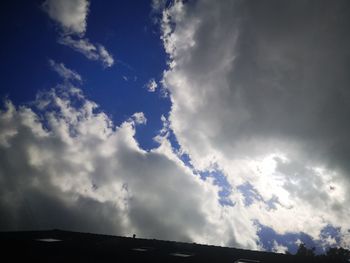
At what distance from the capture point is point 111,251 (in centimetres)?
1538

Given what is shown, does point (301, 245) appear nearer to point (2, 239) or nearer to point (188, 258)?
point (188, 258)

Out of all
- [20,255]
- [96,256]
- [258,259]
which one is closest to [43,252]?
[20,255]

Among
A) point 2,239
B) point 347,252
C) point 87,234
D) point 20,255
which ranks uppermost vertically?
point 347,252

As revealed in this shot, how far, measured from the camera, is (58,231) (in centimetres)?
2014

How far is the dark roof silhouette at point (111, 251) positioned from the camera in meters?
14.0

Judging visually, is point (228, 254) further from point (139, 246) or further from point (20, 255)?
point (20, 255)

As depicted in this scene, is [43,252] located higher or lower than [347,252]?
lower

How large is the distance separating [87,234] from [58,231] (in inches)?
102

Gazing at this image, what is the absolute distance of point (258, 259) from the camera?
1495 cm

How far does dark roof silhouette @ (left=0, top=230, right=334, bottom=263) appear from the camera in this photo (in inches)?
552

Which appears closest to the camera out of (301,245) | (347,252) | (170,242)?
(170,242)

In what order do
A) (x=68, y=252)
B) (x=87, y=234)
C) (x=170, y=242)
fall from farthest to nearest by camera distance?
(x=87, y=234) → (x=170, y=242) → (x=68, y=252)

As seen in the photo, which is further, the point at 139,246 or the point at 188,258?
the point at 139,246

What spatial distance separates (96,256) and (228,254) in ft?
26.0
